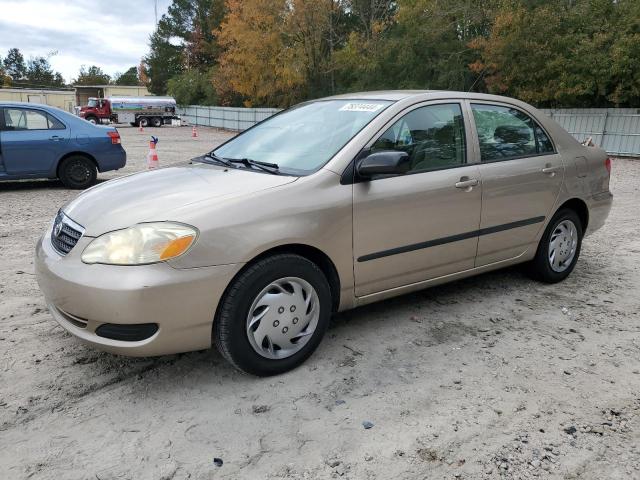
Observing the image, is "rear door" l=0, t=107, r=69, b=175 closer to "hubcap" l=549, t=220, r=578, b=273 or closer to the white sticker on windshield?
the white sticker on windshield

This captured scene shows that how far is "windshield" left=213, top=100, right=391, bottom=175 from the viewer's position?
349 cm

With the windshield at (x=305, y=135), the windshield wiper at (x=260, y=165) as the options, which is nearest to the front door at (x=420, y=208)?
the windshield at (x=305, y=135)

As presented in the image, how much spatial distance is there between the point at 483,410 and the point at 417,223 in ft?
4.29

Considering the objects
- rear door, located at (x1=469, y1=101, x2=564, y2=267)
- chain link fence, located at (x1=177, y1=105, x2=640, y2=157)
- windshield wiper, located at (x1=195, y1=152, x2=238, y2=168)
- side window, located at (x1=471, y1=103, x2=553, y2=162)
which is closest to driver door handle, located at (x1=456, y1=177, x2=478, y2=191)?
rear door, located at (x1=469, y1=101, x2=564, y2=267)

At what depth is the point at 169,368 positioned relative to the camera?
10.6 feet

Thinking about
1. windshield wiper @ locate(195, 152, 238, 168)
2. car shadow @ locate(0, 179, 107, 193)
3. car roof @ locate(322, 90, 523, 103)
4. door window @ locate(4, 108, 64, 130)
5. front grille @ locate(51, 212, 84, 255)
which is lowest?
car shadow @ locate(0, 179, 107, 193)

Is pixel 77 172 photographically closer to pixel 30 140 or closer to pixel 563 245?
pixel 30 140

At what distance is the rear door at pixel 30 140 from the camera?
8.81m

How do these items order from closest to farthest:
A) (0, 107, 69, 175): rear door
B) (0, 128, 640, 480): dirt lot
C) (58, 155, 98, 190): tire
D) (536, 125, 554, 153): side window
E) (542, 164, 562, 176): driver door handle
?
1. (0, 128, 640, 480): dirt lot
2. (542, 164, 562, 176): driver door handle
3. (536, 125, 554, 153): side window
4. (0, 107, 69, 175): rear door
5. (58, 155, 98, 190): tire

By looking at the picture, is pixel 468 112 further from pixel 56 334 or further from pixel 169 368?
pixel 56 334

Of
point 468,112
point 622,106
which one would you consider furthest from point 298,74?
point 468,112

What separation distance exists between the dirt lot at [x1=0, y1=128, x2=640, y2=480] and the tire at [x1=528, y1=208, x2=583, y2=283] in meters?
0.55

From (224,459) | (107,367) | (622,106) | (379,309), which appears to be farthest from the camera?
(622,106)

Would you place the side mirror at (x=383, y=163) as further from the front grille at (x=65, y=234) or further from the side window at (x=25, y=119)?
the side window at (x=25, y=119)
